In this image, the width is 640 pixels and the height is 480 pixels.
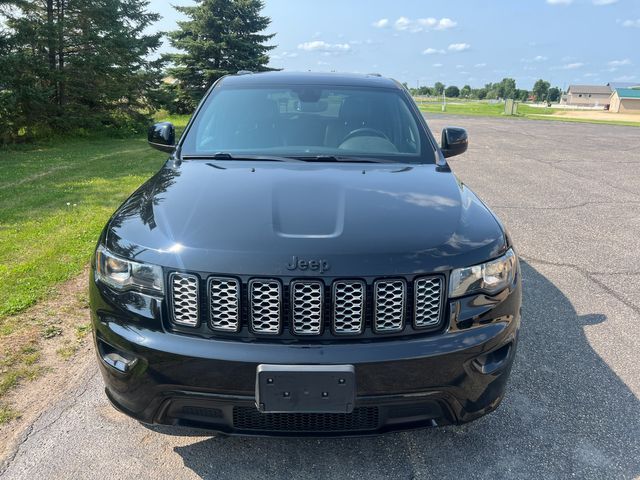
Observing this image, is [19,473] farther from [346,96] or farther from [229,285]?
[346,96]

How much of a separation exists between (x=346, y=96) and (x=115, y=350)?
247 cm

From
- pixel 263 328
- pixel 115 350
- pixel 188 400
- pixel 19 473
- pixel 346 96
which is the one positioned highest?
pixel 346 96

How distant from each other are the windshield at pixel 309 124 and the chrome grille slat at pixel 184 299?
1.34 metres

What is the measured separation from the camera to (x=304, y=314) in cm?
200

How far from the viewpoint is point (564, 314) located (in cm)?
395

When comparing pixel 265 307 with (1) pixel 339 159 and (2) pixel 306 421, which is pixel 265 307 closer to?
(2) pixel 306 421

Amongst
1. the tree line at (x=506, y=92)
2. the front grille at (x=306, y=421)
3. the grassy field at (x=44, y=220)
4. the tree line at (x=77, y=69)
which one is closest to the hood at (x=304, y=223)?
the front grille at (x=306, y=421)

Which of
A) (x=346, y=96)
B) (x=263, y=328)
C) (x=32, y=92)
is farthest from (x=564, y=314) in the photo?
(x=32, y=92)

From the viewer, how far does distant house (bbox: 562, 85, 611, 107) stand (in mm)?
133587

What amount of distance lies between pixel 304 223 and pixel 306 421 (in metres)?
0.82

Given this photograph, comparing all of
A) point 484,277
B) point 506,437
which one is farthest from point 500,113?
point 484,277

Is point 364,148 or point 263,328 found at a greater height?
point 364,148

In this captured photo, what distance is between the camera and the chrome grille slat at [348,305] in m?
2.00

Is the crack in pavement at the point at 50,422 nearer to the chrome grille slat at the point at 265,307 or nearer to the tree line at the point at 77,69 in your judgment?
the chrome grille slat at the point at 265,307
